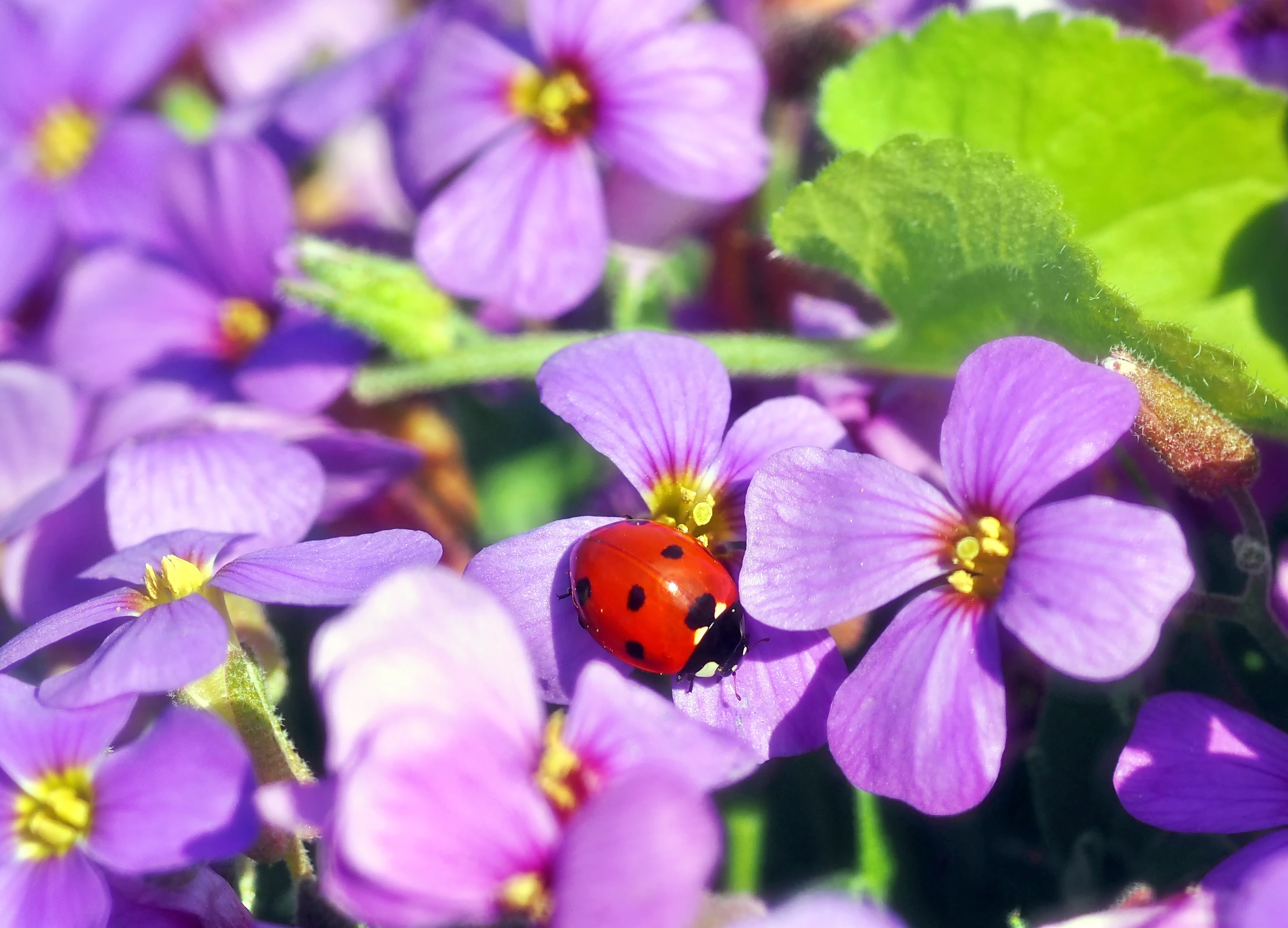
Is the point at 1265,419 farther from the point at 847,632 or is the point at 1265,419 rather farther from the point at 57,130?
the point at 57,130

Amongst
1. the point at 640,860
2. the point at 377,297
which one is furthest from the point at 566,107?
the point at 640,860

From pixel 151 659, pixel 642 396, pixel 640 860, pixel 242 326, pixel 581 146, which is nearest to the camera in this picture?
pixel 640 860

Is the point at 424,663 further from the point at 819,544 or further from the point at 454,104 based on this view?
the point at 454,104

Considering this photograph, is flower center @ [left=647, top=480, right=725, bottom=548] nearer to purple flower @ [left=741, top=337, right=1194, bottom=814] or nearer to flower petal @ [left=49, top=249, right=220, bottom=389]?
purple flower @ [left=741, top=337, right=1194, bottom=814]

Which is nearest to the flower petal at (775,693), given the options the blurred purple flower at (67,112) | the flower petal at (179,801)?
the flower petal at (179,801)

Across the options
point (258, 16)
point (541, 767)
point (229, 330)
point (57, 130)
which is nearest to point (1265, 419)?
point (541, 767)
